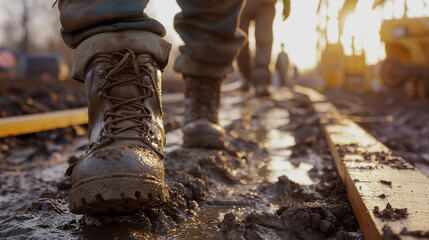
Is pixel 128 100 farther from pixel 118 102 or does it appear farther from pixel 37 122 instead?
pixel 37 122

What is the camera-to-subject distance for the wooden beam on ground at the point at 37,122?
308cm

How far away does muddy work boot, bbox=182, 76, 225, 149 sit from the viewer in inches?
92.4

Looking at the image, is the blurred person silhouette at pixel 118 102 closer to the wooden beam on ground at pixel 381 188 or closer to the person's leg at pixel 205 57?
the wooden beam on ground at pixel 381 188

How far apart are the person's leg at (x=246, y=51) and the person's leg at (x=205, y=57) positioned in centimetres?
397

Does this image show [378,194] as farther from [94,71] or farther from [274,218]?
[94,71]

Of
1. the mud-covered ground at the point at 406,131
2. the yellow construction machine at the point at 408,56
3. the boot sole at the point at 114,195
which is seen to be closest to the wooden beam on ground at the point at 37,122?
the boot sole at the point at 114,195

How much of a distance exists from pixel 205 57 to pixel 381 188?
136 cm

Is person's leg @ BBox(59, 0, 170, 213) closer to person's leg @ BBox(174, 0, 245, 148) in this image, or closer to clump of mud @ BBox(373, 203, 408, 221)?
clump of mud @ BBox(373, 203, 408, 221)

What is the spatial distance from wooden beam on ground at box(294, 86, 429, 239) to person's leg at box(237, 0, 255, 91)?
177 inches

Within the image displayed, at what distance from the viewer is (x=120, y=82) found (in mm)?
1489

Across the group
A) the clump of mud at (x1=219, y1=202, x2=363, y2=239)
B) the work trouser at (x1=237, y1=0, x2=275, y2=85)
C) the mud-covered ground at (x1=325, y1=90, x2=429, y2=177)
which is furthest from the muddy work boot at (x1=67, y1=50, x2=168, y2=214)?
the work trouser at (x1=237, y1=0, x2=275, y2=85)

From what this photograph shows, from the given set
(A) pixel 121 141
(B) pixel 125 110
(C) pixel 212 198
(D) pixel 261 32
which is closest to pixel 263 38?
(D) pixel 261 32

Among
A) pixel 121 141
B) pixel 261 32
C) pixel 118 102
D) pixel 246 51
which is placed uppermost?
pixel 261 32

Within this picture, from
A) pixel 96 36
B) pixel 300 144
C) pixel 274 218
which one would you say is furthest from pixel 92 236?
pixel 300 144
